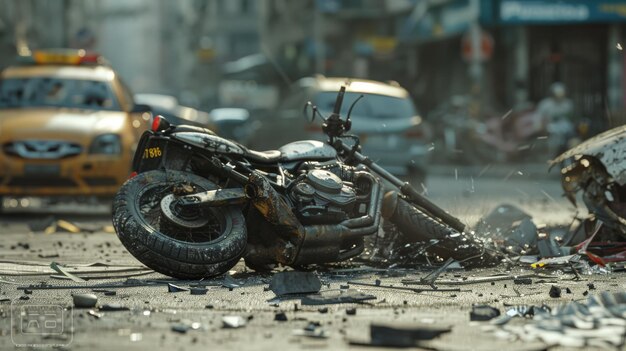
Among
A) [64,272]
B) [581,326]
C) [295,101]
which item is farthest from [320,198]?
[295,101]

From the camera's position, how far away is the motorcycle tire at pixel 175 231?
322 inches

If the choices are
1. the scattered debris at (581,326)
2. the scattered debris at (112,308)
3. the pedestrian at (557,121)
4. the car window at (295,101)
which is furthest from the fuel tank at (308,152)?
the pedestrian at (557,121)

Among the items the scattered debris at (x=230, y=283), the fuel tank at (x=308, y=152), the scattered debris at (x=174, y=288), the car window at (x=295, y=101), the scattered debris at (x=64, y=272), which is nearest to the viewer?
the scattered debris at (x=174, y=288)

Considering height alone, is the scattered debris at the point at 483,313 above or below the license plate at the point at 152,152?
below

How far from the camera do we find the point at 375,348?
18.9 ft

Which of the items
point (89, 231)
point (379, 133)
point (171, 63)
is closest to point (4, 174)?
point (89, 231)

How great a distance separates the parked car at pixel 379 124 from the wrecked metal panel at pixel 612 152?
803 cm

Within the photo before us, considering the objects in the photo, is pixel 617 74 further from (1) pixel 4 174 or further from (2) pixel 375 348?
(2) pixel 375 348

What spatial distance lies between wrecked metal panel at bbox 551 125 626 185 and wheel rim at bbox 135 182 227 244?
9.89 feet

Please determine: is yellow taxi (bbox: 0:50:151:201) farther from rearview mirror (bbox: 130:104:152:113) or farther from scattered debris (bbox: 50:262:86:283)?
scattered debris (bbox: 50:262:86:283)

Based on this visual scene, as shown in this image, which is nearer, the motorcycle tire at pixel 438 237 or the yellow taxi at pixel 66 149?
the motorcycle tire at pixel 438 237

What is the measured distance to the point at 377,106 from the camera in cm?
1852

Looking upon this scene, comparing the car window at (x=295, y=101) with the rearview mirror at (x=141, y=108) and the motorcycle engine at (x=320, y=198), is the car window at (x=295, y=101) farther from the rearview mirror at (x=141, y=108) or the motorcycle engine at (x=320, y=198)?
the motorcycle engine at (x=320, y=198)

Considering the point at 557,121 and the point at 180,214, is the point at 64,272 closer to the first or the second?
the point at 180,214
